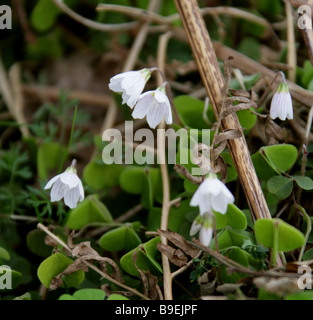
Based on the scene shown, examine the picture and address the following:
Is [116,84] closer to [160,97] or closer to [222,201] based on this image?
[160,97]

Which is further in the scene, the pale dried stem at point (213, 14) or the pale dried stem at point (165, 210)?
the pale dried stem at point (213, 14)

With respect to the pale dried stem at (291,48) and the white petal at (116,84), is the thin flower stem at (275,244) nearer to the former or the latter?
the white petal at (116,84)

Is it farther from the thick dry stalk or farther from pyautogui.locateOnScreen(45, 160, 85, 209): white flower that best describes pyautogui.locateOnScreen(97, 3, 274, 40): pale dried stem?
pyautogui.locateOnScreen(45, 160, 85, 209): white flower

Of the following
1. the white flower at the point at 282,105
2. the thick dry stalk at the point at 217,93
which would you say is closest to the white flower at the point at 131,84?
the thick dry stalk at the point at 217,93

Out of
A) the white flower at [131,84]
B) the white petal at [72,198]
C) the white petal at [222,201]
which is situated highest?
the white flower at [131,84]


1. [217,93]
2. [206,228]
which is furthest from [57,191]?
[217,93]

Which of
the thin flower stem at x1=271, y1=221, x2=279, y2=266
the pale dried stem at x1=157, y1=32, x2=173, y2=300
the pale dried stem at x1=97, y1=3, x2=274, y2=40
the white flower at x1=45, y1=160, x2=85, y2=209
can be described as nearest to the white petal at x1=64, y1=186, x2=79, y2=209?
the white flower at x1=45, y1=160, x2=85, y2=209

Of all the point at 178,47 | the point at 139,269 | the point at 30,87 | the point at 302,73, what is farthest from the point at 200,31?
the point at 30,87
